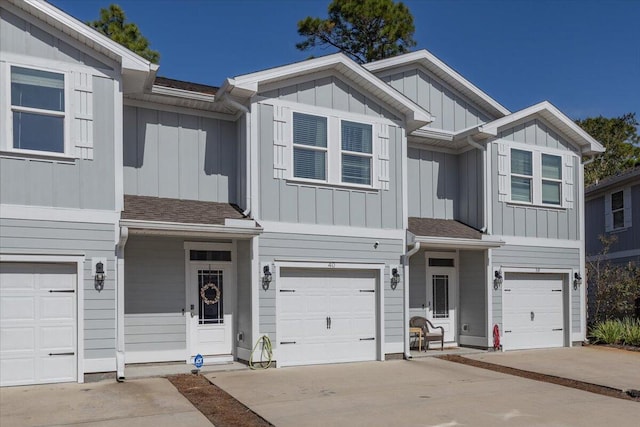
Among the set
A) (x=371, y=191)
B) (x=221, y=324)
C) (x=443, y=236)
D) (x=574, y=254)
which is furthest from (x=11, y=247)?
(x=574, y=254)

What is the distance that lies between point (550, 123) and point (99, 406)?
12.7 m

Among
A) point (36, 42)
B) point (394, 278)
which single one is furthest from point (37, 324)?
point (394, 278)

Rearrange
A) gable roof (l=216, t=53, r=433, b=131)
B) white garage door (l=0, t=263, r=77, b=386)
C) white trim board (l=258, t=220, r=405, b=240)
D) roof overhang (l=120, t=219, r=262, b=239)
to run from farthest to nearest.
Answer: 1. white trim board (l=258, t=220, r=405, b=240)
2. gable roof (l=216, t=53, r=433, b=131)
3. roof overhang (l=120, t=219, r=262, b=239)
4. white garage door (l=0, t=263, r=77, b=386)

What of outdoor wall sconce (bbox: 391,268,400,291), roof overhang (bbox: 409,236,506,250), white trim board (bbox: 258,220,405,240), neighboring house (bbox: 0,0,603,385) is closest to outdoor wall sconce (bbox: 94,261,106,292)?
neighboring house (bbox: 0,0,603,385)

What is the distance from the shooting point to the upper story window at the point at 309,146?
12.1 m

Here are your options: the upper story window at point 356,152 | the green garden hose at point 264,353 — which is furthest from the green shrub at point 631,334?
the green garden hose at point 264,353

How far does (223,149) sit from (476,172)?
636 cm

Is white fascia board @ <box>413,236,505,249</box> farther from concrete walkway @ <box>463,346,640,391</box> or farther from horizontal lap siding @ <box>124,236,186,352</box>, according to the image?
horizontal lap siding @ <box>124,236,186,352</box>

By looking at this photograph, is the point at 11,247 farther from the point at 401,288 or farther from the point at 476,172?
the point at 476,172

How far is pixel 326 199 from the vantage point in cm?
1232

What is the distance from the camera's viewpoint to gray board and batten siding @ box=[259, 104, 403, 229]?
11.8 m

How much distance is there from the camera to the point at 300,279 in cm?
1218

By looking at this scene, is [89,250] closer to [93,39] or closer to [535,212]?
[93,39]

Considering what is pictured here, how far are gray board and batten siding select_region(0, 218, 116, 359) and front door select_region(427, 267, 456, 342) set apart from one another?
7.67 meters
